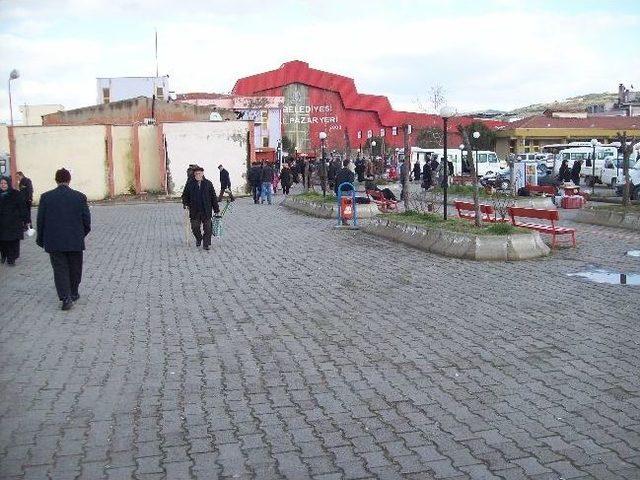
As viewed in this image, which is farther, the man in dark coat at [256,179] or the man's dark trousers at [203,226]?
the man in dark coat at [256,179]

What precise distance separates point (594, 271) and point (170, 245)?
8794 millimetres

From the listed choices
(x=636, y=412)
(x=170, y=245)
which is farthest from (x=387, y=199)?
(x=636, y=412)

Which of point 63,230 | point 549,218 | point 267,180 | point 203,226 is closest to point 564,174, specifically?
point 267,180

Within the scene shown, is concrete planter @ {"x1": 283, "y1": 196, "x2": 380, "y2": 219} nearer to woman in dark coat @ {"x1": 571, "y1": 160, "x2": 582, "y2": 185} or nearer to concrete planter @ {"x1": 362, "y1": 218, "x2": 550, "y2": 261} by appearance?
concrete planter @ {"x1": 362, "y1": 218, "x2": 550, "y2": 261}

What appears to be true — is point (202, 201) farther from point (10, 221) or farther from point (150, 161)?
point (150, 161)

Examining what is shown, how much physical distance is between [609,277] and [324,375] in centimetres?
612

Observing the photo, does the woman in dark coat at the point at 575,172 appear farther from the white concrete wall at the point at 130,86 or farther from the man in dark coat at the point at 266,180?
the white concrete wall at the point at 130,86

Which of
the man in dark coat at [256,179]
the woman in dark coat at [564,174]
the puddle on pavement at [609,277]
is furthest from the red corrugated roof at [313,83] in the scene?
the puddle on pavement at [609,277]

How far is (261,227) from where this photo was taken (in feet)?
65.7

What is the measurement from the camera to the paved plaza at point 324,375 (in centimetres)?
464

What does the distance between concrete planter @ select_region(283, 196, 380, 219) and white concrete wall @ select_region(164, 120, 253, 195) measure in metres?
9.49

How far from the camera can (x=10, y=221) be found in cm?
1309

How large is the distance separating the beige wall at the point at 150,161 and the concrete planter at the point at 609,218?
21625 millimetres

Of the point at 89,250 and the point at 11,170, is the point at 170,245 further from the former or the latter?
the point at 11,170
